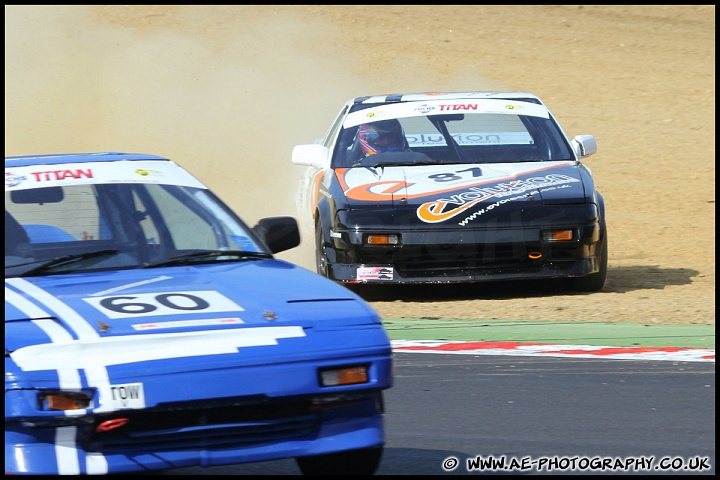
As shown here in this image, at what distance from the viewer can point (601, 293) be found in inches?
424

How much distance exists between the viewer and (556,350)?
839cm

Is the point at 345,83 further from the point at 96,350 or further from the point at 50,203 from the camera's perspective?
the point at 96,350

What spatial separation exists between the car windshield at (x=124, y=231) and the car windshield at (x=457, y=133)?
5.00m

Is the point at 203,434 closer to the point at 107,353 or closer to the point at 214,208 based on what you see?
the point at 107,353

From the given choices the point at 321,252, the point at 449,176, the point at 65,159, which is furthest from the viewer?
the point at 321,252

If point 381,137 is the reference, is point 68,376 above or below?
below

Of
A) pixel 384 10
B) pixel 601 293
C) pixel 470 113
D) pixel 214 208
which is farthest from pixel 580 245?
pixel 384 10

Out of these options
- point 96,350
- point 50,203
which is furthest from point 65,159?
point 96,350

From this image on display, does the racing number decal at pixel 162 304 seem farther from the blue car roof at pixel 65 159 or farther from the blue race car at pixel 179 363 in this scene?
the blue car roof at pixel 65 159

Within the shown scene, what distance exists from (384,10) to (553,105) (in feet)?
33.5

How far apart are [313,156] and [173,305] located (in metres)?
6.55

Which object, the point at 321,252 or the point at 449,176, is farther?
the point at 321,252

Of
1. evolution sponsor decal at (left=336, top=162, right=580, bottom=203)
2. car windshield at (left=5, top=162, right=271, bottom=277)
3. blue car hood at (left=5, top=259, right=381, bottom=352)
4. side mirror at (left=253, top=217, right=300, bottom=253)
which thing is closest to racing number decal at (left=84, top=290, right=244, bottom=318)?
blue car hood at (left=5, top=259, right=381, bottom=352)

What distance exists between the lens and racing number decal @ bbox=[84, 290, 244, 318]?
183 inches
